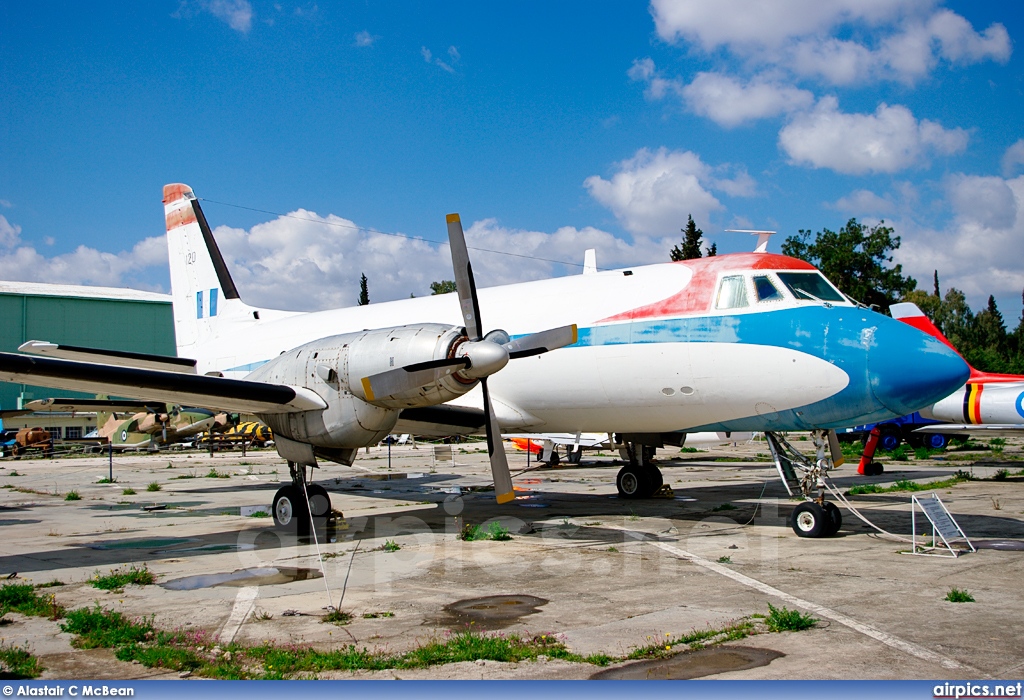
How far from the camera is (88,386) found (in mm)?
10312

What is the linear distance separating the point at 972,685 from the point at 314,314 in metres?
14.3

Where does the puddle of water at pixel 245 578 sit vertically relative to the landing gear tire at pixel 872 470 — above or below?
above

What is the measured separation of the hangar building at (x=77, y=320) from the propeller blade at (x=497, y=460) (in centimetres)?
5457

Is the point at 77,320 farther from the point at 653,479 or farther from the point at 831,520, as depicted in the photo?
the point at 831,520

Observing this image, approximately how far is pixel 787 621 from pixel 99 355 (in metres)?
12.0

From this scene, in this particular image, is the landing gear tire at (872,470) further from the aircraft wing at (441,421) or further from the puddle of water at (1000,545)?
the aircraft wing at (441,421)

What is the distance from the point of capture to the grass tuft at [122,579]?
8.00 m

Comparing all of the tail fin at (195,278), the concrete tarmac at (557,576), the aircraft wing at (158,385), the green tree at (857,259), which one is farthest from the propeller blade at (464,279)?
the green tree at (857,259)

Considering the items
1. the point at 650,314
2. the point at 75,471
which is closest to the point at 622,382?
the point at 650,314

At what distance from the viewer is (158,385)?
10.5 meters

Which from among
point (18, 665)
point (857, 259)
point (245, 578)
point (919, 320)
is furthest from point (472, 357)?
point (857, 259)

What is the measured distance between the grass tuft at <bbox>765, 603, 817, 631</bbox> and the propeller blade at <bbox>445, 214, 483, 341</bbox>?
18.2 feet

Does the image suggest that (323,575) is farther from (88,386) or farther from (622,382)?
(622,382)

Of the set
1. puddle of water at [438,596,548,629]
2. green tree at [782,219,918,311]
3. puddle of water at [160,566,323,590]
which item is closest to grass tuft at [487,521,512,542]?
puddle of water at [160,566,323,590]
